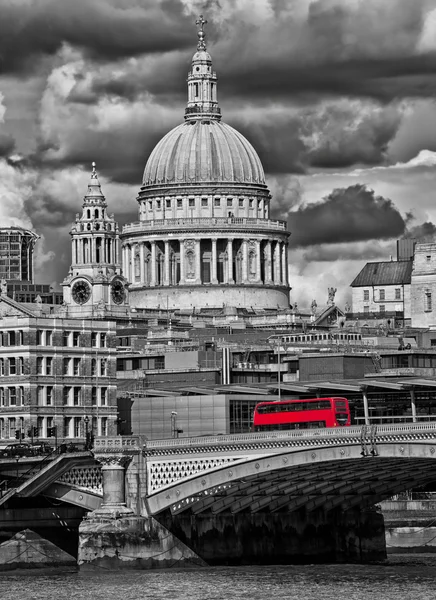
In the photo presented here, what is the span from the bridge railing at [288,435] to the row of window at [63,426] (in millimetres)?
22576

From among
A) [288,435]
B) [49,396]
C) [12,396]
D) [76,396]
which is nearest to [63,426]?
[49,396]

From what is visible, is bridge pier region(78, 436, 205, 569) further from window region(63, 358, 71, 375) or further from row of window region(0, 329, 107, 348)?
window region(63, 358, 71, 375)

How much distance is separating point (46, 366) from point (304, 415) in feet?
84.4

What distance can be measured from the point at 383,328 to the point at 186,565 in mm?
97196

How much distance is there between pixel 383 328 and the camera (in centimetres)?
19775

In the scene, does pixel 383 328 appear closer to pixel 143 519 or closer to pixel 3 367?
pixel 3 367

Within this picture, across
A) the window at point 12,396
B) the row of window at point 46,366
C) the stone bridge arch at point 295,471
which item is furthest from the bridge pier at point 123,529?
the window at point 12,396

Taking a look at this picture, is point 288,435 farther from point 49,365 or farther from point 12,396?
point 12,396

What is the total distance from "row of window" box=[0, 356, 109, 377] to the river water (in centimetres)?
2576


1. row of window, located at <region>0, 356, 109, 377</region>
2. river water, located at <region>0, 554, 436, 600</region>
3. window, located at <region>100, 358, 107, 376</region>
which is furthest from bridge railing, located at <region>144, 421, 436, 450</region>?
window, located at <region>100, 358, 107, 376</region>

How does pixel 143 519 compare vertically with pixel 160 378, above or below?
below

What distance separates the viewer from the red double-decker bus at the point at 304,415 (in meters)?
105

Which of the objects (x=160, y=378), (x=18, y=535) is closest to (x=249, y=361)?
(x=160, y=378)

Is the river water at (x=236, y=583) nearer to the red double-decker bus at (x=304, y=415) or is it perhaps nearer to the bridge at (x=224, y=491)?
the bridge at (x=224, y=491)
